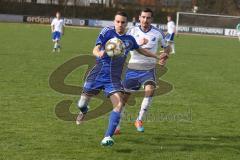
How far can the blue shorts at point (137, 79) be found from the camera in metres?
9.42

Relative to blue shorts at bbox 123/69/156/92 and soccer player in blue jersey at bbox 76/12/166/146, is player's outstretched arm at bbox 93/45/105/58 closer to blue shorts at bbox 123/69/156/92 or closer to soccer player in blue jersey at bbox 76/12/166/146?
soccer player in blue jersey at bbox 76/12/166/146

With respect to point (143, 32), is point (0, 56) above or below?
below

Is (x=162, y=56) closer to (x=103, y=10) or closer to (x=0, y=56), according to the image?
(x=0, y=56)

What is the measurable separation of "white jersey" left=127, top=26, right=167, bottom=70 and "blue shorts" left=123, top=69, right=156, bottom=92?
11 cm

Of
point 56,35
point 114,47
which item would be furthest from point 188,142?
point 56,35

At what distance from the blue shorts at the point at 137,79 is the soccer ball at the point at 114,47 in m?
1.62

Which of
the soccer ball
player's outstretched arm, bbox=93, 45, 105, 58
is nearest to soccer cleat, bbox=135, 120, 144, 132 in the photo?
the soccer ball

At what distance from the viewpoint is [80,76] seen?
16.5 metres

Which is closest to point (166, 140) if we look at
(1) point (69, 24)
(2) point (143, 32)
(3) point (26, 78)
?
(2) point (143, 32)

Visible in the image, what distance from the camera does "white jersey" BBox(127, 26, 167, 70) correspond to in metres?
9.50

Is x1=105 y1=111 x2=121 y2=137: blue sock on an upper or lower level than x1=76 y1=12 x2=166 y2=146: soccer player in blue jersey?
lower

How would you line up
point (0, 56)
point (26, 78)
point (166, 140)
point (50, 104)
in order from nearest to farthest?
point (166, 140) < point (50, 104) < point (26, 78) < point (0, 56)

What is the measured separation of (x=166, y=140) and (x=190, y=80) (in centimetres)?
887

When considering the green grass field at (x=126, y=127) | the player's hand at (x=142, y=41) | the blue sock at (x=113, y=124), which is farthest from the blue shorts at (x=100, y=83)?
the player's hand at (x=142, y=41)
